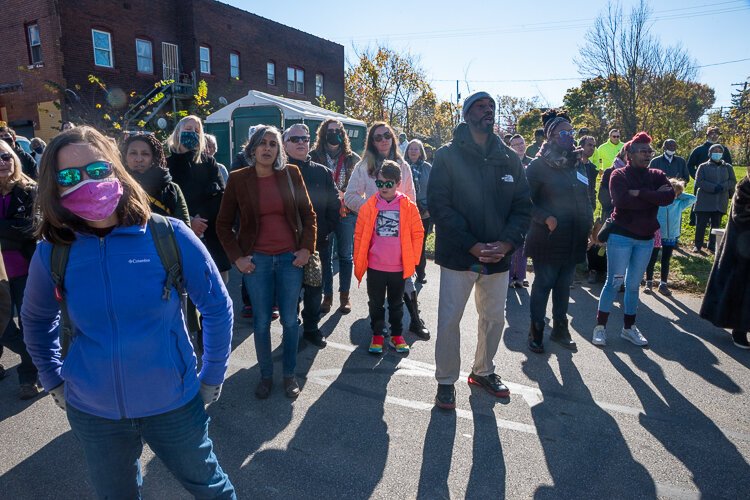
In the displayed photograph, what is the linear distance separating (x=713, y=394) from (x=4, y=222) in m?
5.82

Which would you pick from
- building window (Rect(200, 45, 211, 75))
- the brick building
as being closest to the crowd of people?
the brick building

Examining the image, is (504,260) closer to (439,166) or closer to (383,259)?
(439,166)

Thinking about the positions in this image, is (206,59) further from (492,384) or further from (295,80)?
(492,384)

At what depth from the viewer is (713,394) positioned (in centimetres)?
385

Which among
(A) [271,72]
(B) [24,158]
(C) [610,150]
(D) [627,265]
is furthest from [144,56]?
(D) [627,265]

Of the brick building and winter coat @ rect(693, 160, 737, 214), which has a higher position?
the brick building

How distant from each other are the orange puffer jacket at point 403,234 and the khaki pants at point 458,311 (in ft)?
3.09

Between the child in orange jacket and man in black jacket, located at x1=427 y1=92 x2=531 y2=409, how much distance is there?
97 cm

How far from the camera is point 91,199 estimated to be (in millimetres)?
1657

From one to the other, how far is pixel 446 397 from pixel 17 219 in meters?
3.68

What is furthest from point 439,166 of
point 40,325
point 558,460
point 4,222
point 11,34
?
point 11,34

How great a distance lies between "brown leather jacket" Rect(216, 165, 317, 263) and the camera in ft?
12.1

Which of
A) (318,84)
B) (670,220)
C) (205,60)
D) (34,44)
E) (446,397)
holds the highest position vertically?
(318,84)

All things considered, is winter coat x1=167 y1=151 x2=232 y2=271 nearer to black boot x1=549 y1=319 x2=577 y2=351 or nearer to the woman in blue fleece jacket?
the woman in blue fleece jacket
